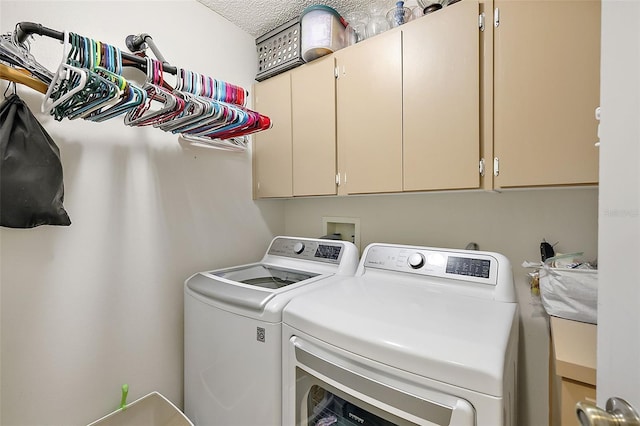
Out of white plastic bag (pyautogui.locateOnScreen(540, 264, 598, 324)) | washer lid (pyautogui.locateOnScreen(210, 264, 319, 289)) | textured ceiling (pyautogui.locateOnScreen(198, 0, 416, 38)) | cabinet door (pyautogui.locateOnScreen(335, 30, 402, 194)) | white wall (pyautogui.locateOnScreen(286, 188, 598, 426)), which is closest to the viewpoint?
white plastic bag (pyautogui.locateOnScreen(540, 264, 598, 324))

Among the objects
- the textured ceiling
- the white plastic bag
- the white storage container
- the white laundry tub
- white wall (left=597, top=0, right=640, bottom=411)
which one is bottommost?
the white laundry tub

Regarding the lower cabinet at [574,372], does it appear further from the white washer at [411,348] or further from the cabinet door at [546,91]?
the cabinet door at [546,91]

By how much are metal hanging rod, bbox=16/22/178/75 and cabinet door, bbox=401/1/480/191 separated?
1092 mm

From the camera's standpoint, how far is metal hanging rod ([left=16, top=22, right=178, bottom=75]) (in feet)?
2.82

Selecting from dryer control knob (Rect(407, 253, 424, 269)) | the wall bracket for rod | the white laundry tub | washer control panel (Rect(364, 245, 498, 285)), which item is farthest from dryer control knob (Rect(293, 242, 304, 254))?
the wall bracket for rod

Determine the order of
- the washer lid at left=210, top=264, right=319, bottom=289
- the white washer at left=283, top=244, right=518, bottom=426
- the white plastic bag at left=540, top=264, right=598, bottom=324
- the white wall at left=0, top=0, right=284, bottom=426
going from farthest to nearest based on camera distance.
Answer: the washer lid at left=210, top=264, right=319, bottom=289, the white wall at left=0, top=0, right=284, bottom=426, the white plastic bag at left=540, top=264, right=598, bottom=324, the white washer at left=283, top=244, right=518, bottom=426

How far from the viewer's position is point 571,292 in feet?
3.25

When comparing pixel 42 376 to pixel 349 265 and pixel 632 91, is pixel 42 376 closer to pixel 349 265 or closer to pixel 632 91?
pixel 349 265

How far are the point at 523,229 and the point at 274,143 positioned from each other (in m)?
1.47

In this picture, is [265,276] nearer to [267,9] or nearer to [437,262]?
[437,262]

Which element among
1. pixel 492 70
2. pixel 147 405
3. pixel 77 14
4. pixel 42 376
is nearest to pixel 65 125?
pixel 77 14

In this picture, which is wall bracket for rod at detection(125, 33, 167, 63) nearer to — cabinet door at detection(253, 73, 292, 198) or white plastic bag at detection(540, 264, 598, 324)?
cabinet door at detection(253, 73, 292, 198)

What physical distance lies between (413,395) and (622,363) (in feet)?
1.44

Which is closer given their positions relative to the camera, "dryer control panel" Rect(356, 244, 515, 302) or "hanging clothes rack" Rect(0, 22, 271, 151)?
"hanging clothes rack" Rect(0, 22, 271, 151)
